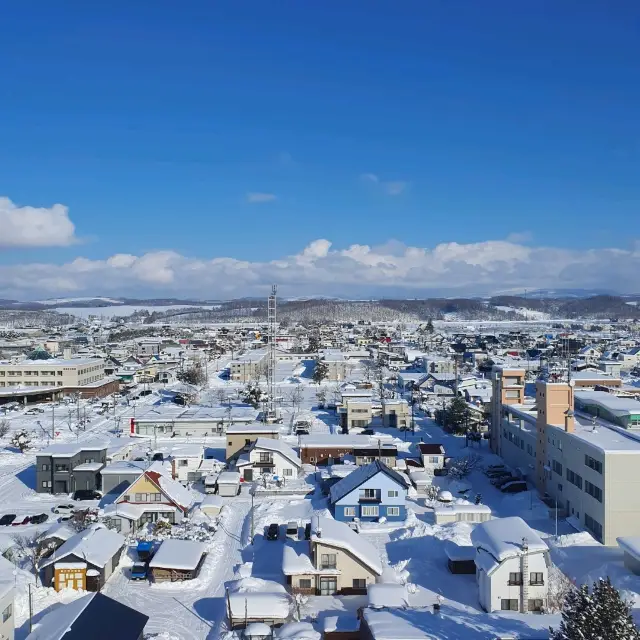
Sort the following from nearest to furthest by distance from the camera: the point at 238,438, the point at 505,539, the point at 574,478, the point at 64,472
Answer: the point at 505,539 → the point at 574,478 → the point at 64,472 → the point at 238,438

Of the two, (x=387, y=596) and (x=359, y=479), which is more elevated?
(x=359, y=479)

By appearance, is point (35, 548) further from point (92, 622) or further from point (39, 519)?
point (92, 622)

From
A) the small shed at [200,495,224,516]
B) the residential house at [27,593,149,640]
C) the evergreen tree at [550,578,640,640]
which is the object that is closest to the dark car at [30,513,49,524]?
the small shed at [200,495,224,516]

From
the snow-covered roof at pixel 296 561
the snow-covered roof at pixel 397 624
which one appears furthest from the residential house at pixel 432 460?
the snow-covered roof at pixel 397 624

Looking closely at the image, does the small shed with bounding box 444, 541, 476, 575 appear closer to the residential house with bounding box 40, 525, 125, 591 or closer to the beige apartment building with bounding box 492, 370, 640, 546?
the beige apartment building with bounding box 492, 370, 640, 546

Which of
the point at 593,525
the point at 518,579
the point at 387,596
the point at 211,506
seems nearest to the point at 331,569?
the point at 387,596
